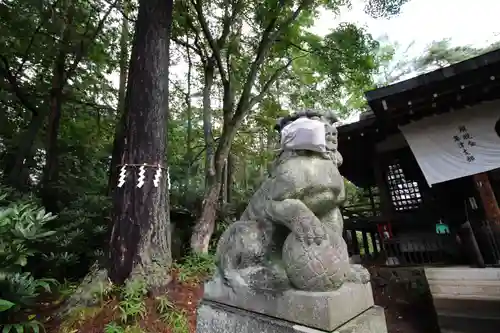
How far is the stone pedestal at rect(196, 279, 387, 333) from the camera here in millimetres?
1278

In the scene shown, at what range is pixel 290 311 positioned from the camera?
1.36 meters

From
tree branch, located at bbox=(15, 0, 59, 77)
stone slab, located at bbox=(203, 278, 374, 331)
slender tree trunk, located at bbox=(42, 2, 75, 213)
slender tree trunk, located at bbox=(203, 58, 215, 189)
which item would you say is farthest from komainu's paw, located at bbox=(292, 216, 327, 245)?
tree branch, located at bbox=(15, 0, 59, 77)

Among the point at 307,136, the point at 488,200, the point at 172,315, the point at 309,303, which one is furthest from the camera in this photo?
the point at 488,200

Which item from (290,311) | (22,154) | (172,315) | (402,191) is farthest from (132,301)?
(402,191)

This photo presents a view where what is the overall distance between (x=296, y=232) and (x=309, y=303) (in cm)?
34

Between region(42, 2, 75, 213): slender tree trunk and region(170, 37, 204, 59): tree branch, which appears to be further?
region(170, 37, 204, 59): tree branch

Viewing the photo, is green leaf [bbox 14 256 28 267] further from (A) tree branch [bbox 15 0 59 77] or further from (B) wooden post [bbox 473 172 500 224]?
(B) wooden post [bbox 473 172 500 224]

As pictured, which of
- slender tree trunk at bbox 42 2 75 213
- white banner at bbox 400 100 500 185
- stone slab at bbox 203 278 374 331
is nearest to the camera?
Result: stone slab at bbox 203 278 374 331

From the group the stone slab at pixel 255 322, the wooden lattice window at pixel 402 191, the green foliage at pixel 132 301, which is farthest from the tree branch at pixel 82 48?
the wooden lattice window at pixel 402 191

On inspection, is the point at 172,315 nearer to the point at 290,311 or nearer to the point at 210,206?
the point at 290,311

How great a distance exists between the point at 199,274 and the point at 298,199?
3.69 metres

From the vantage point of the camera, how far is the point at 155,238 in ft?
12.6

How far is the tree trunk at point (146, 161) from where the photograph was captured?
12.1ft

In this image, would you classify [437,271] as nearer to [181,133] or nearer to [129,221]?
[129,221]
